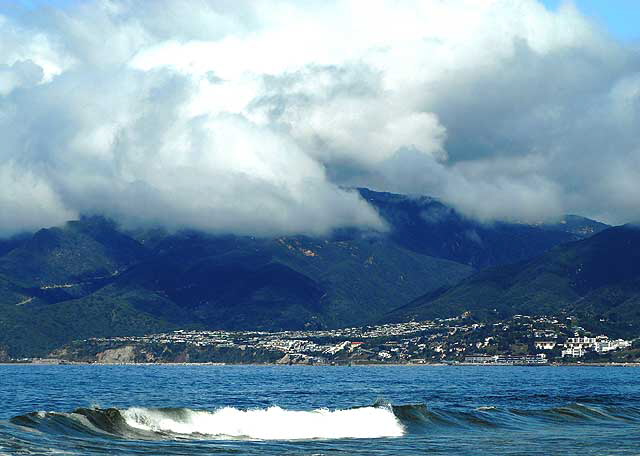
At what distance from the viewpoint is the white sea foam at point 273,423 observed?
4459 inches

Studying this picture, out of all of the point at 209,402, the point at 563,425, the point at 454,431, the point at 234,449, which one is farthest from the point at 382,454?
the point at 209,402

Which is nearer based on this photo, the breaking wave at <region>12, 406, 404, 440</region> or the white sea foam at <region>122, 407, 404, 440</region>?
the breaking wave at <region>12, 406, 404, 440</region>

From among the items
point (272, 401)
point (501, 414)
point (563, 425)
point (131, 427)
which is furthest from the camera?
point (272, 401)

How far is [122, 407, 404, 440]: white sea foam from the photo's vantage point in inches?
4459

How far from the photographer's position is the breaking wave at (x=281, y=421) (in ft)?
355

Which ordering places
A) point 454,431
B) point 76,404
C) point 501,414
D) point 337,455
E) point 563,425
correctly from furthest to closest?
point 76,404
point 501,414
point 563,425
point 454,431
point 337,455

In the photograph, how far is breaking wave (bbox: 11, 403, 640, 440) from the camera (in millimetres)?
108125

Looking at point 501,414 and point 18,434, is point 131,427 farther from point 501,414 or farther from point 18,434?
point 501,414

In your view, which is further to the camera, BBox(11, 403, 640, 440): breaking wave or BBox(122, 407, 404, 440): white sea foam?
BBox(122, 407, 404, 440): white sea foam

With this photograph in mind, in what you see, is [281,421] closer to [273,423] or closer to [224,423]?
[273,423]

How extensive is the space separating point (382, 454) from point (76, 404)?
87229mm

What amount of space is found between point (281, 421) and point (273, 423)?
1.42 metres

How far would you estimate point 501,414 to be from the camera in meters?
145

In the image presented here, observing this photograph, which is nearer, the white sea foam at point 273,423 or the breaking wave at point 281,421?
the breaking wave at point 281,421
